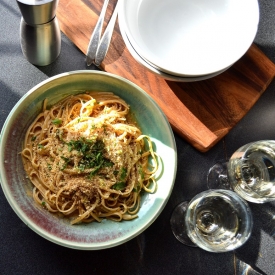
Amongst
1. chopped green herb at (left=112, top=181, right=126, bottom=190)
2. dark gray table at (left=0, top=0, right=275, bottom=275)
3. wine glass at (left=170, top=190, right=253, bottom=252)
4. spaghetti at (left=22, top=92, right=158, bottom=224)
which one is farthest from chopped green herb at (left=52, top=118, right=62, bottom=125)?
wine glass at (left=170, top=190, right=253, bottom=252)

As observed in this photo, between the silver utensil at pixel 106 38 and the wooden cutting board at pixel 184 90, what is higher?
the silver utensil at pixel 106 38

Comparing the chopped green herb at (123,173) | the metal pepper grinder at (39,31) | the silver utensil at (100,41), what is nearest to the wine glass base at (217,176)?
the chopped green herb at (123,173)

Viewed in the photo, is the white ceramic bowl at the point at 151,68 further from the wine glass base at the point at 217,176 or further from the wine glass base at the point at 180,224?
the wine glass base at the point at 180,224

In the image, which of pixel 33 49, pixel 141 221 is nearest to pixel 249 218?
pixel 141 221

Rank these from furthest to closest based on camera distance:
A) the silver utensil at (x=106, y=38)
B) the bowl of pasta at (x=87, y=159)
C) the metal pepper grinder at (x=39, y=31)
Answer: the silver utensil at (x=106, y=38) < the bowl of pasta at (x=87, y=159) < the metal pepper grinder at (x=39, y=31)

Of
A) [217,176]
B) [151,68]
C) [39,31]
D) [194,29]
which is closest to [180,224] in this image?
[217,176]

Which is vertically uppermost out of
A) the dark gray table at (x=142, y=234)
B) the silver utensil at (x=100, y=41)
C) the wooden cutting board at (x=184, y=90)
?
the silver utensil at (x=100, y=41)
